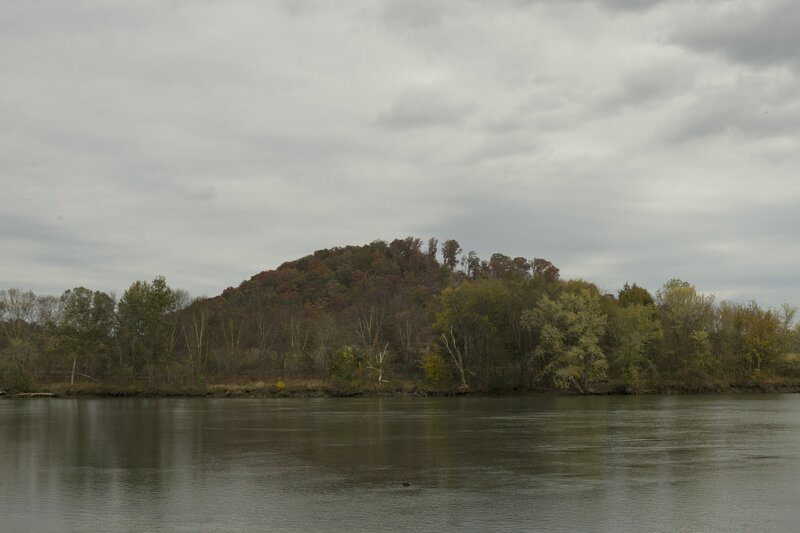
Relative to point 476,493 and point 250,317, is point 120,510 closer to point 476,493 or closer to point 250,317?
point 476,493

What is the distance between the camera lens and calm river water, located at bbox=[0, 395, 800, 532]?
614 inches

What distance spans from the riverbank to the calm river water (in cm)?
4529

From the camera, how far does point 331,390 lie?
9044 centimetres

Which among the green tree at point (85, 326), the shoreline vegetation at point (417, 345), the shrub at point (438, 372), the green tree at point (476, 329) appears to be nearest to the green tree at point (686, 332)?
the shoreline vegetation at point (417, 345)

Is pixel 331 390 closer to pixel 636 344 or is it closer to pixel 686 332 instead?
pixel 636 344

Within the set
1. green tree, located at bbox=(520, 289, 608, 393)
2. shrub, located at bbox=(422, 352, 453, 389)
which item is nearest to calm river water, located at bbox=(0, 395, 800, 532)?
green tree, located at bbox=(520, 289, 608, 393)

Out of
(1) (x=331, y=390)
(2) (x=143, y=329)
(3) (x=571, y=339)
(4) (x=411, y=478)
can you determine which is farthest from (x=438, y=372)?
(4) (x=411, y=478)

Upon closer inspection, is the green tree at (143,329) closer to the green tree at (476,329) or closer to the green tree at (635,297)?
the green tree at (476,329)

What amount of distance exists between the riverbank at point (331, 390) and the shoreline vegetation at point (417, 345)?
0.17 m

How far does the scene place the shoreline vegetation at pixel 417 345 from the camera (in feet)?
272

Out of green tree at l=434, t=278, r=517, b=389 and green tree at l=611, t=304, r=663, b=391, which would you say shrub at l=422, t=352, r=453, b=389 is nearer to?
green tree at l=434, t=278, r=517, b=389

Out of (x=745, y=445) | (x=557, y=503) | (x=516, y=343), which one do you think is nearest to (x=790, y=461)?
(x=745, y=445)

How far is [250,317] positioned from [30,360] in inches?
1489

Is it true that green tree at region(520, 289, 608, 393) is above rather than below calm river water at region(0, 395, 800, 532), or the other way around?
above
